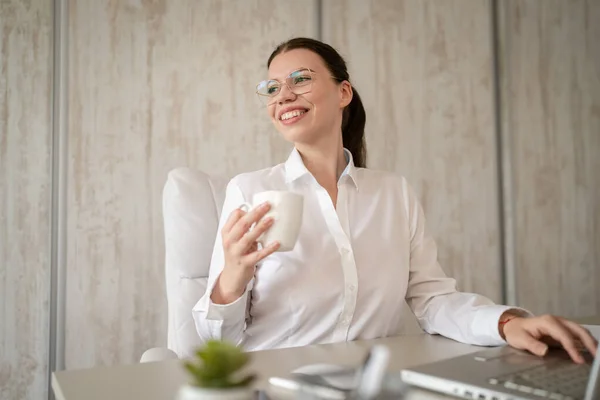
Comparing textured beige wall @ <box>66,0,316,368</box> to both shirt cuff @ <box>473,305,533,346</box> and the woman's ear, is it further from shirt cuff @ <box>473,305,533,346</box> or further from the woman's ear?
shirt cuff @ <box>473,305,533,346</box>

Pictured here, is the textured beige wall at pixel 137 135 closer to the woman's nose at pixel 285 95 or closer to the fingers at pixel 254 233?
the woman's nose at pixel 285 95

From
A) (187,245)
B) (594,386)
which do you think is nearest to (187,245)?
(187,245)

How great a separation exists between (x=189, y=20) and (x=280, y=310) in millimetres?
1427

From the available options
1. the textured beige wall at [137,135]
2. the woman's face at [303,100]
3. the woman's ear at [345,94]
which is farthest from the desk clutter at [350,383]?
the textured beige wall at [137,135]

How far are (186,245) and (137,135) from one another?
930 mm

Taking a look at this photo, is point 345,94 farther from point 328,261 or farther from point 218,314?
point 218,314

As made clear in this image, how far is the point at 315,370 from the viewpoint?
2.09 feet

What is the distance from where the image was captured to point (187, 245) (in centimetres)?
131

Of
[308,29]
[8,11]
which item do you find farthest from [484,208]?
[8,11]

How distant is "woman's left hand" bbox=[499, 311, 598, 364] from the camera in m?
0.82

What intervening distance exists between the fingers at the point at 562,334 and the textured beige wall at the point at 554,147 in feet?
5.78

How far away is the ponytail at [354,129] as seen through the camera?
1638 mm

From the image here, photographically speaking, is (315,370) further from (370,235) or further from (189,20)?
(189,20)

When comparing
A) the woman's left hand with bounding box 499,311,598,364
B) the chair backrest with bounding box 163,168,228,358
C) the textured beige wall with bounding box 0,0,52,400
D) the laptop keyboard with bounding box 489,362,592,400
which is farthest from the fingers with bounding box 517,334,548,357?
the textured beige wall with bounding box 0,0,52,400
